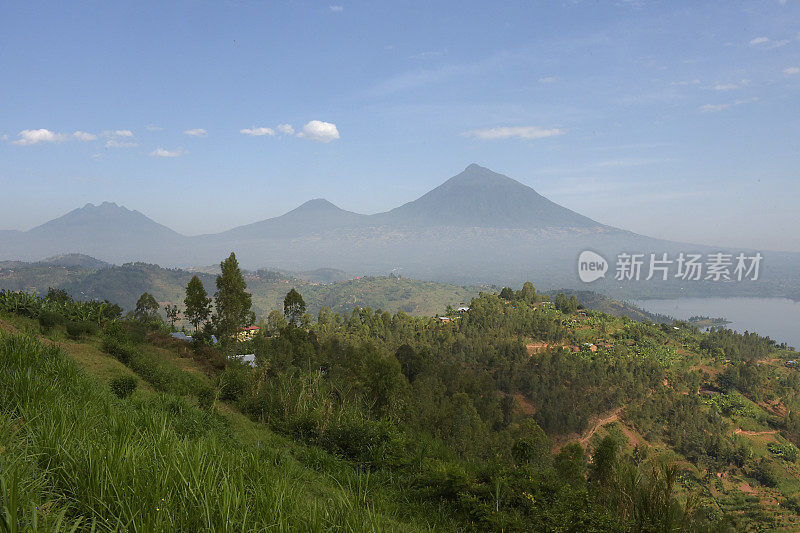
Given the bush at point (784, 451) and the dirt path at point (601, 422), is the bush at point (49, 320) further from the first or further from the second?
the bush at point (784, 451)

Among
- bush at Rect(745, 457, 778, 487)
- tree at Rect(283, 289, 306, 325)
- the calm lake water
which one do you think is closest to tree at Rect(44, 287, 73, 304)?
tree at Rect(283, 289, 306, 325)

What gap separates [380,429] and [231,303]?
1209 centimetres

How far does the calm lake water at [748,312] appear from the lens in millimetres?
113069

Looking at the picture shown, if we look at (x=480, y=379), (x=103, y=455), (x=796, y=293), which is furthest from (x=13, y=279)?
(x=796, y=293)

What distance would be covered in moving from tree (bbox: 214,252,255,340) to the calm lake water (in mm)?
123695

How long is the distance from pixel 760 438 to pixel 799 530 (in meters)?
10.1

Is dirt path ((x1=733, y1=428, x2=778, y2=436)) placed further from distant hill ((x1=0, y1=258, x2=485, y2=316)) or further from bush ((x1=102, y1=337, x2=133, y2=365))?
distant hill ((x1=0, y1=258, x2=485, y2=316))

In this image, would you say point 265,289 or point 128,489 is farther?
point 265,289

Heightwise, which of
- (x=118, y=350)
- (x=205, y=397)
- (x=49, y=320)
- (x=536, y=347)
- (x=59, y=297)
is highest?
(x=49, y=320)

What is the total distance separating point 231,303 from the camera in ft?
57.4

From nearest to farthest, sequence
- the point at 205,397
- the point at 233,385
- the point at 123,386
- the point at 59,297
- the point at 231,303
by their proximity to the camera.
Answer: the point at 123,386
the point at 205,397
the point at 233,385
the point at 59,297
the point at 231,303

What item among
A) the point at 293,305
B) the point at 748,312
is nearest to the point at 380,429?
the point at 293,305

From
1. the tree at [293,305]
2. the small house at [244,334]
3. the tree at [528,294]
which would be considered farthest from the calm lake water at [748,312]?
the small house at [244,334]

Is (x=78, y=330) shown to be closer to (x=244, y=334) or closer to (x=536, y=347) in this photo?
(x=244, y=334)
